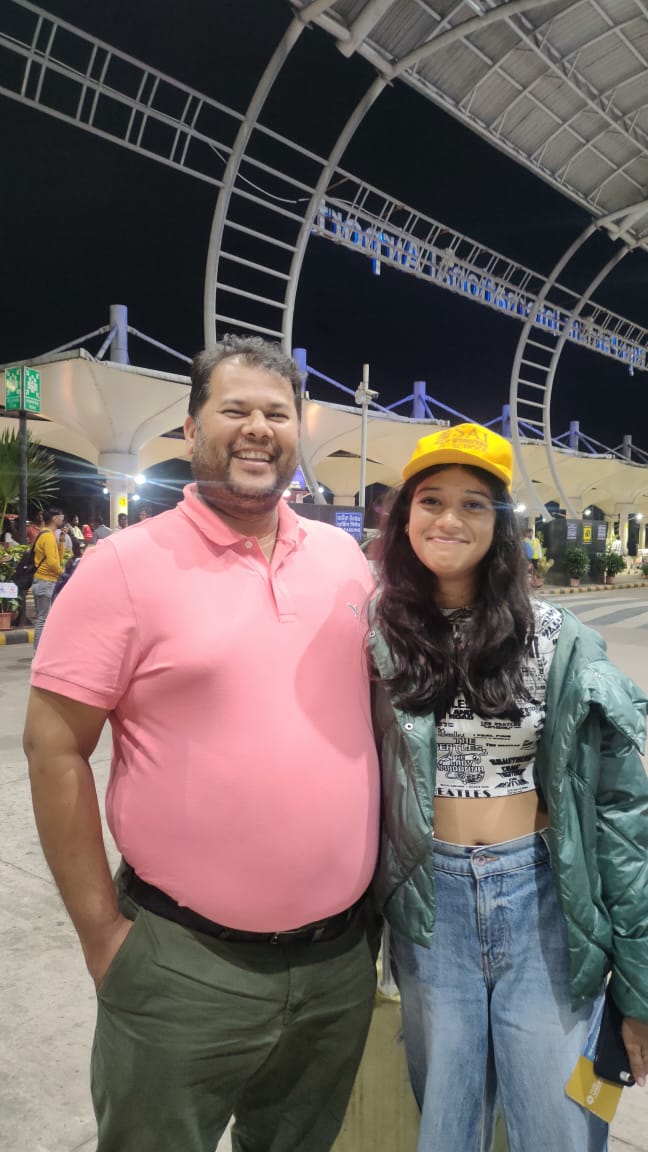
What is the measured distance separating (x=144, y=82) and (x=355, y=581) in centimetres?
1533

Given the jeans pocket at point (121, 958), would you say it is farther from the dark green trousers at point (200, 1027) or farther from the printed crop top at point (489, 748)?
the printed crop top at point (489, 748)

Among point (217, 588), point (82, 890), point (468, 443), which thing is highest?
point (468, 443)

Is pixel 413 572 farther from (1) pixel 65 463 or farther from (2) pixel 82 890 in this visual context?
(1) pixel 65 463

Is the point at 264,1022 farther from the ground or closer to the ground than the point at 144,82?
closer to the ground

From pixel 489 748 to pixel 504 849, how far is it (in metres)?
0.20

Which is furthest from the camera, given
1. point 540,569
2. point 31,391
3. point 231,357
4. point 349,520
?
point 540,569

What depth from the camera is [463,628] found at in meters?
1.60

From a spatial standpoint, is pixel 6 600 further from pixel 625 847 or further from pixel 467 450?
pixel 625 847

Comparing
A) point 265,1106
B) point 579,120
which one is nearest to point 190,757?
point 265,1106

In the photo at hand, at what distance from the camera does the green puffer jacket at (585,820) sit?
1.42 metres

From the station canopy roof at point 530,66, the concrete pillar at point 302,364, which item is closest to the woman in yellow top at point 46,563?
the concrete pillar at point 302,364

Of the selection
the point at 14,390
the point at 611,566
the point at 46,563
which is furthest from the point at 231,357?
→ the point at 611,566

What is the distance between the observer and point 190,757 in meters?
1.37

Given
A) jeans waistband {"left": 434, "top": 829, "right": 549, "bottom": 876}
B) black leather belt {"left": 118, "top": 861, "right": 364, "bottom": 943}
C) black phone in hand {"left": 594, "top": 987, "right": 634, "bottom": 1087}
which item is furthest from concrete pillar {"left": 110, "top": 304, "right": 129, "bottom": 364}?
black phone in hand {"left": 594, "top": 987, "right": 634, "bottom": 1087}
